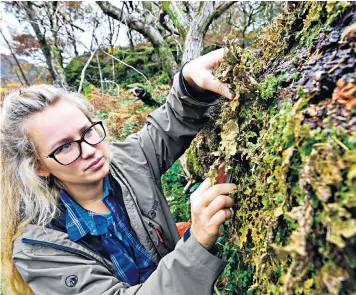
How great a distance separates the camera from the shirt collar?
6.05ft

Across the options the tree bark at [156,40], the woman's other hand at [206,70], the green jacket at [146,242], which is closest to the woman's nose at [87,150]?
the green jacket at [146,242]

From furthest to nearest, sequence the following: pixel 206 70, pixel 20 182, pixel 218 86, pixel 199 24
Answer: pixel 199 24, pixel 20 182, pixel 206 70, pixel 218 86

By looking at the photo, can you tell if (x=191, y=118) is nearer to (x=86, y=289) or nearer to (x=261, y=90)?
(x=261, y=90)

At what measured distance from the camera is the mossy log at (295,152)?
2.24 feet

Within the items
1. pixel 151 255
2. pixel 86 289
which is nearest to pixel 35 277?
pixel 86 289

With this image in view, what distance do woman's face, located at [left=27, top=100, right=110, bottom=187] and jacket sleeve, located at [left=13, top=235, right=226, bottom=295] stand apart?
1.55 feet

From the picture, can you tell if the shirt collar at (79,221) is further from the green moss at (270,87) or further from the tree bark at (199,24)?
the tree bark at (199,24)

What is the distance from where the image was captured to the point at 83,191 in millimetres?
2041

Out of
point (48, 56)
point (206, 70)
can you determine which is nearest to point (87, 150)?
point (206, 70)

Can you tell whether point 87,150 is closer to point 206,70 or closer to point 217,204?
point 206,70

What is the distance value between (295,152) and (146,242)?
4.68 ft

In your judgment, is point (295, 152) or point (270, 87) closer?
point (295, 152)

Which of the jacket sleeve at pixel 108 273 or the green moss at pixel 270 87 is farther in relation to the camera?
the jacket sleeve at pixel 108 273

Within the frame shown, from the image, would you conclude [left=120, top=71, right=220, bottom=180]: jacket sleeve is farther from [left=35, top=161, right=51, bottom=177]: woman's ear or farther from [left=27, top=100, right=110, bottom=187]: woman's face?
[left=35, top=161, right=51, bottom=177]: woman's ear
